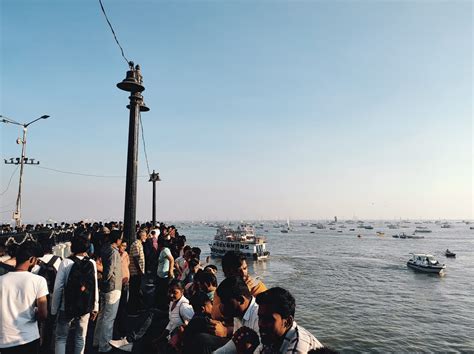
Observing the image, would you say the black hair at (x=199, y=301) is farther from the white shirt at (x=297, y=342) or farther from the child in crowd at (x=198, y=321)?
the white shirt at (x=297, y=342)

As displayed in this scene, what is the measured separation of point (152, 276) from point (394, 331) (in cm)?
1954

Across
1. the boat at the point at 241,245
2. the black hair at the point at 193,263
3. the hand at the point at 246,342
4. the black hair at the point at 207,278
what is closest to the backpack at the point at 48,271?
the black hair at the point at 193,263

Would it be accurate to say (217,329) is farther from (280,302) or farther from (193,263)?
(193,263)

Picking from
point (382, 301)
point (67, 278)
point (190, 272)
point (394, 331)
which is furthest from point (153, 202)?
point (382, 301)

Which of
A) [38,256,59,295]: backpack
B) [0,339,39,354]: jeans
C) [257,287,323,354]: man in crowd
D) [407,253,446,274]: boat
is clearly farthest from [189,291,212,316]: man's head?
[407,253,446,274]: boat

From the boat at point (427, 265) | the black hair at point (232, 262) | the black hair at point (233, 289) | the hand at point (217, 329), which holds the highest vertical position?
the black hair at point (232, 262)

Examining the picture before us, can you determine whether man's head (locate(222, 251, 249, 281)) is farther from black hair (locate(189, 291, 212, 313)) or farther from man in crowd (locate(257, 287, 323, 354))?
man in crowd (locate(257, 287, 323, 354))

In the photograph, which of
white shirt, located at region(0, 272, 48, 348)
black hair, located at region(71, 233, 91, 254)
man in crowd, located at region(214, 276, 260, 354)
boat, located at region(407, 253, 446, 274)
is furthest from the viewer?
boat, located at region(407, 253, 446, 274)

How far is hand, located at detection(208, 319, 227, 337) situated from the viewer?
286 centimetres

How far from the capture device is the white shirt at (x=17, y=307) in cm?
310

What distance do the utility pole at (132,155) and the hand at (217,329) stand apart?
488 cm

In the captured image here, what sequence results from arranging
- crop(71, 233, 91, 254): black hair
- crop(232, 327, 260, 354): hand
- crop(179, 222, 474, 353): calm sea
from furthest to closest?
1. crop(179, 222, 474, 353): calm sea
2. crop(71, 233, 91, 254): black hair
3. crop(232, 327, 260, 354): hand

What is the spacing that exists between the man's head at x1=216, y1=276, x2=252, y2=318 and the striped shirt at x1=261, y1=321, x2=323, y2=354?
63 centimetres

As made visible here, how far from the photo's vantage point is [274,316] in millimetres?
2221
